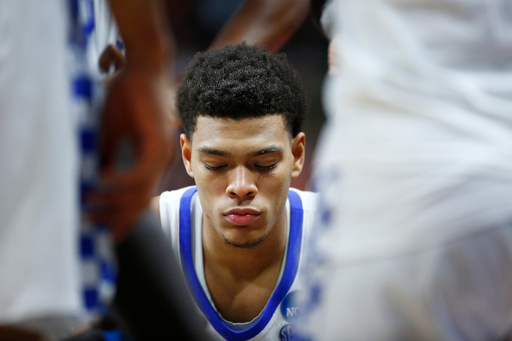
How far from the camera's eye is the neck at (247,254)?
215cm

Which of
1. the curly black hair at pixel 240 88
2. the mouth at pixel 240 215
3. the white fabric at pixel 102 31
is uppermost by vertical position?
the white fabric at pixel 102 31

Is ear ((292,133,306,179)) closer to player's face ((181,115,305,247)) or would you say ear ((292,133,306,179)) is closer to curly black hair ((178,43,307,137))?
curly black hair ((178,43,307,137))

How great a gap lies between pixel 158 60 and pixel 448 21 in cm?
54

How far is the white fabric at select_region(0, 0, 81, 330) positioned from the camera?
0.87m

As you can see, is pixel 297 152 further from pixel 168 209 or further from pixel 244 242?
pixel 168 209

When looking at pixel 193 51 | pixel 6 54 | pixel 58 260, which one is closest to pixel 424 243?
pixel 58 260

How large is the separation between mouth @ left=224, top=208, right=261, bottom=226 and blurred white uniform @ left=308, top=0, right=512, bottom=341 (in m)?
0.99

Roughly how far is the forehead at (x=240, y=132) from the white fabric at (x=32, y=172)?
1048mm

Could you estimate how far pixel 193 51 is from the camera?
367cm

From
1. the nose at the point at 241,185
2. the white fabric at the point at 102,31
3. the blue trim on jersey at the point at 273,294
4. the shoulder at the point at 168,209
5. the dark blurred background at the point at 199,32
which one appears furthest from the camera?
the dark blurred background at the point at 199,32

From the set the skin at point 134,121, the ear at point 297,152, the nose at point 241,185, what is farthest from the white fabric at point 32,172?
the ear at point 297,152

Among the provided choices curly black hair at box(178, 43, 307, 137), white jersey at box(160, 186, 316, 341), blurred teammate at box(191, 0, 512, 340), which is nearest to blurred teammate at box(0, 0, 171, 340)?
blurred teammate at box(191, 0, 512, 340)

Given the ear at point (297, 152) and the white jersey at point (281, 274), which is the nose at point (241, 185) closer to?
the ear at point (297, 152)

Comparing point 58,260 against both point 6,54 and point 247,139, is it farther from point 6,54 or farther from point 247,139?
point 247,139
